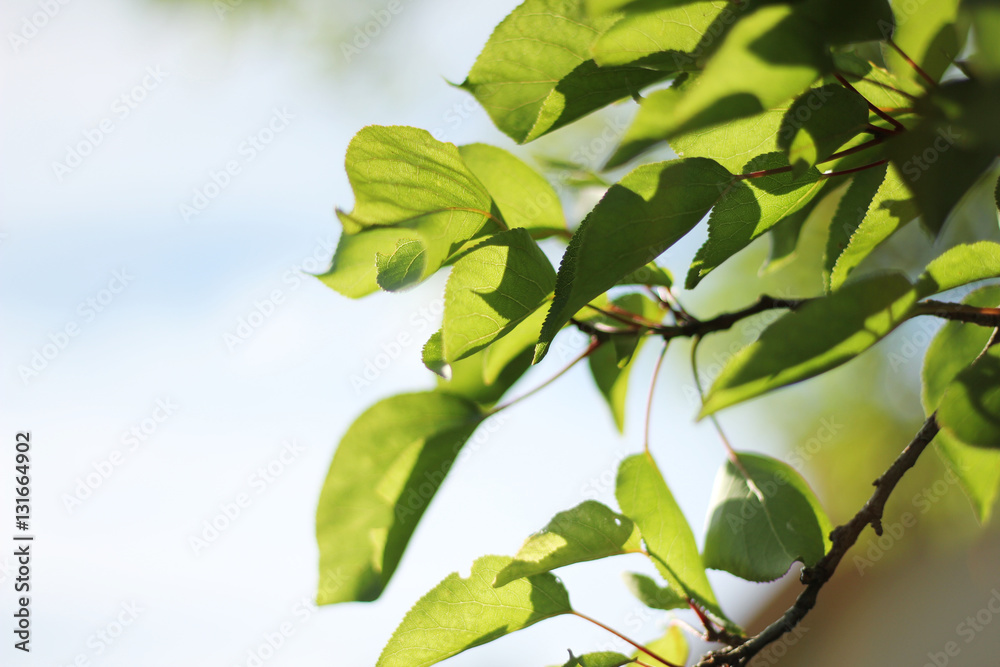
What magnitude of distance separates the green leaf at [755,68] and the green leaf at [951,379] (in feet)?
0.74

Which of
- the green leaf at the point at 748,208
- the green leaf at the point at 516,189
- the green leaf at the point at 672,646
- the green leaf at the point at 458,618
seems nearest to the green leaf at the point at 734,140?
the green leaf at the point at 748,208

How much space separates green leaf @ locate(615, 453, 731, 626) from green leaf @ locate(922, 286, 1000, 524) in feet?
0.47

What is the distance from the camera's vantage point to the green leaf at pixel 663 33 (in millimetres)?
223

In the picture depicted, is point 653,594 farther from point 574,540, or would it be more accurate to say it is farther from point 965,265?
point 965,265

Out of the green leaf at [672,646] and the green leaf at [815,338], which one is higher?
the green leaf at [815,338]

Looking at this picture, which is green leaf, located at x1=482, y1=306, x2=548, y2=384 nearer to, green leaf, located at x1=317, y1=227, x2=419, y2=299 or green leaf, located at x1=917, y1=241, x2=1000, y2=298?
green leaf, located at x1=317, y1=227, x2=419, y2=299

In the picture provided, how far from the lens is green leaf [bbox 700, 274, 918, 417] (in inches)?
6.8

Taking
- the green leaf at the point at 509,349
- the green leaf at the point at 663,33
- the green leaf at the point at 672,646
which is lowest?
the green leaf at the point at 672,646

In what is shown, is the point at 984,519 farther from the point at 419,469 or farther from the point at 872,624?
the point at 872,624

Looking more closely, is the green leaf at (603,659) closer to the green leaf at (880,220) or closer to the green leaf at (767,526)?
the green leaf at (767,526)

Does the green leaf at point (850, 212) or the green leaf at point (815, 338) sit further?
the green leaf at point (850, 212)

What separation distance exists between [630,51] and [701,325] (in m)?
0.22

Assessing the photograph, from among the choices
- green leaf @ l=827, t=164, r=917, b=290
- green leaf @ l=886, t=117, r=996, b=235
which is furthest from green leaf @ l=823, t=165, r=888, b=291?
green leaf @ l=886, t=117, r=996, b=235

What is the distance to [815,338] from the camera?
0.18 metres
